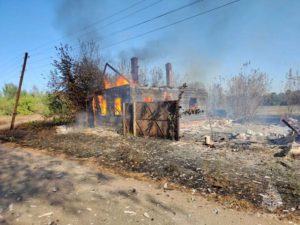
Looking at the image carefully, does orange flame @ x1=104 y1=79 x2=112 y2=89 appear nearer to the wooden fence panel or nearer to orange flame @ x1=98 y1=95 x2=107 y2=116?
orange flame @ x1=98 y1=95 x2=107 y2=116

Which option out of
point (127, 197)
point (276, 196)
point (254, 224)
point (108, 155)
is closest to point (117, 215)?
point (127, 197)

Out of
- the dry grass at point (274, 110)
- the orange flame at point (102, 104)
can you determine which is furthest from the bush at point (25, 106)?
the dry grass at point (274, 110)

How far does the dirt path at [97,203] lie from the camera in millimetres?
3787

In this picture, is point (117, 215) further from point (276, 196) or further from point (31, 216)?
point (276, 196)

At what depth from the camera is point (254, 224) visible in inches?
142

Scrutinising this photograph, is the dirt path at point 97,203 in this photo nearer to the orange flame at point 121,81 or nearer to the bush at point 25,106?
the orange flame at point 121,81

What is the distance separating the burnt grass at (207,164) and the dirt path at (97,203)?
1.80ft

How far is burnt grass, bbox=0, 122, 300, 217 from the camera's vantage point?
479cm

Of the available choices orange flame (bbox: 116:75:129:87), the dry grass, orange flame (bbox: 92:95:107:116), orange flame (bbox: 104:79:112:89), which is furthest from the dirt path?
the dry grass

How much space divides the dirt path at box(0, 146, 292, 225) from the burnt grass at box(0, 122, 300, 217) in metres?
0.55

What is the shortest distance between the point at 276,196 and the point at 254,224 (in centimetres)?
121

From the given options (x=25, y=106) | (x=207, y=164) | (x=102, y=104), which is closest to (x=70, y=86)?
(x=102, y=104)

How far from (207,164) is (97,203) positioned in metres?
3.33

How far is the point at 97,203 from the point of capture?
4.41 metres
